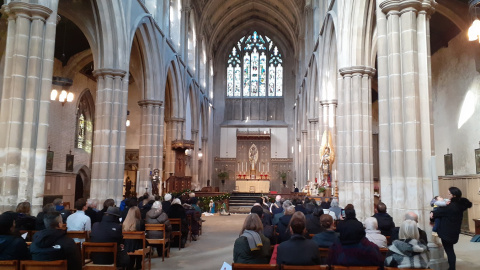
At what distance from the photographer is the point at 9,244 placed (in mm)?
4176

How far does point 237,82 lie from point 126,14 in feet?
76.2

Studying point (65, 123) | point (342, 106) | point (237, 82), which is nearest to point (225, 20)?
point (237, 82)

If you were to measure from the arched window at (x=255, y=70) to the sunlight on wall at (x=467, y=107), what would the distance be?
23477mm

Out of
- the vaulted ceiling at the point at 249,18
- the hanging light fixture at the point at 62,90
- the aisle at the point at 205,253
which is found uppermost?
the vaulted ceiling at the point at 249,18

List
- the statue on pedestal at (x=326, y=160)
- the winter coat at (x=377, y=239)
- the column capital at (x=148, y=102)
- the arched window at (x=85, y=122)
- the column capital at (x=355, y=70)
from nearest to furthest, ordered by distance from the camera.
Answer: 1. the winter coat at (x=377, y=239)
2. the column capital at (x=355, y=70)
3. the statue on pedestal at (x=326, y=160)
4. the column capital at (x=148, y=102)
5. the arched window at (x=85, y=122)

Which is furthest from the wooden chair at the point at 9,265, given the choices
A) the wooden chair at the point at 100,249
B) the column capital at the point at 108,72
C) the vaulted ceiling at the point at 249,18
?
the vaulted ceiling at the point at 249,18

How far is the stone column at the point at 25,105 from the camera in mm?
8711

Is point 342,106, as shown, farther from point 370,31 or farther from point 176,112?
point 176,112

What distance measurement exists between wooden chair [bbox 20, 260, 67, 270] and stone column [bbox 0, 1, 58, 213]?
5.31 m

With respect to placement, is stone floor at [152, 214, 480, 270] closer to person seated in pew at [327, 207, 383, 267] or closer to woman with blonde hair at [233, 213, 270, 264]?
woman with blonde hair at [233, 213, 270, 264]

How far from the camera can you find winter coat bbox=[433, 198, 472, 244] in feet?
20.1

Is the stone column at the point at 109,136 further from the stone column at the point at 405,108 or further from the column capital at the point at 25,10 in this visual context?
the stone column at the point at 405,108

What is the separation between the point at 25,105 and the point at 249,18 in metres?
29.9

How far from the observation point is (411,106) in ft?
26.2
